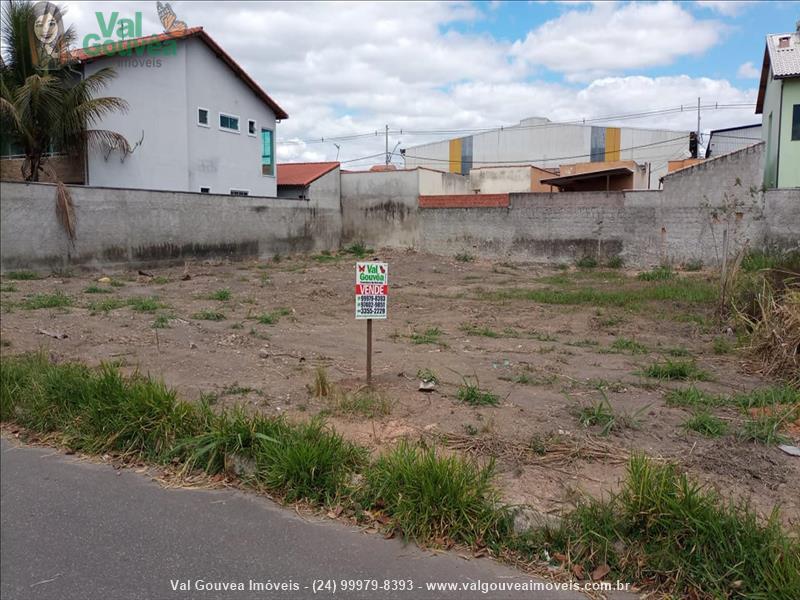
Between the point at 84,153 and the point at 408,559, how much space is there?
20356 mm

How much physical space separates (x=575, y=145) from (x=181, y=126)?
3578cm

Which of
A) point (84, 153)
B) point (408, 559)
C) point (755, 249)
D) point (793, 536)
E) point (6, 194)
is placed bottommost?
point (408, 559)

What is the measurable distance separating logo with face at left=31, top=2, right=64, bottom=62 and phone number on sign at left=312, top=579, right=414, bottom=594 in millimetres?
19700

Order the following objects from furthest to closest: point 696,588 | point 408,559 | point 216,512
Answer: point 216,512, point 408,559, point 696,588

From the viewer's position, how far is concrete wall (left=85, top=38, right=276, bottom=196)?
21.0 meters

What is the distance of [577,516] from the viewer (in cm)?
354

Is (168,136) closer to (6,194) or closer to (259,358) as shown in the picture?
(6,194)

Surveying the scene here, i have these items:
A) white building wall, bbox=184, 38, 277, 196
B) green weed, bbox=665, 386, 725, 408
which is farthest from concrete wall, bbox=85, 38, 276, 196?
green weed, bbox=665, 386, 725, 408

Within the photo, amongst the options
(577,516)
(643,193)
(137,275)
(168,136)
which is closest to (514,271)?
(643,193)

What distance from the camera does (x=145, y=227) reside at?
61.9 ft

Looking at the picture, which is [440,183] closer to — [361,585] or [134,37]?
[134,37]

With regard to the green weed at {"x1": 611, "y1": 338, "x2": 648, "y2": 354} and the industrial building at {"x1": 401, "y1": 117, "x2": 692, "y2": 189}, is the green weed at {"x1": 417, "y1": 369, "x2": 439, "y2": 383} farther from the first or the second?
the industrial building at {"x1": 401, "y1": 117, "x2": 692, "y2": 189}

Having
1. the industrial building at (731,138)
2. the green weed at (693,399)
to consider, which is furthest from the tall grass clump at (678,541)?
the industrial building at (731,138)

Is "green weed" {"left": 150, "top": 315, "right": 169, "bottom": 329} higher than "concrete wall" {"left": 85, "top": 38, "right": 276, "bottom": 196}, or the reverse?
"concrete wall" {"left": 85, "top": 38, "right": 276, "bottom": 196}
